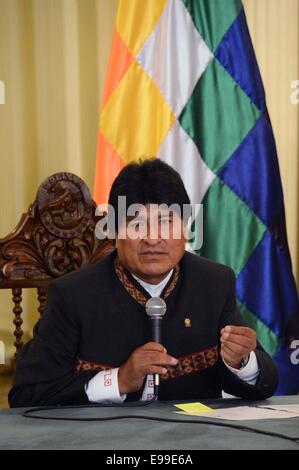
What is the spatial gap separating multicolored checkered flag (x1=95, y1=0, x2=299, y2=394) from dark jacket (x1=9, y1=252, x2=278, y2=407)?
1.16 meters

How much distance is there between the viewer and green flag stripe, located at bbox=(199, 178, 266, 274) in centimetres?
289

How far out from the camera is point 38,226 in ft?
6.38

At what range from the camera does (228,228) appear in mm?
2898

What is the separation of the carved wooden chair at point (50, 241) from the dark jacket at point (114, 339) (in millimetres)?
224

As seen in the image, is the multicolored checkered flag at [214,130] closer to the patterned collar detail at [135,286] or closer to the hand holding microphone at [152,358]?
the patterned collar detail at [135,286]

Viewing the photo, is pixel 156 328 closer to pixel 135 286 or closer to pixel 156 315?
pixel 156 315

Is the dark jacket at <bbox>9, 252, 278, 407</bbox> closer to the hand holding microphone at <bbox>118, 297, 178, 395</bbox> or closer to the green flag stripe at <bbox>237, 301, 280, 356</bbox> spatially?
the hand holding microphone at <bbox>118, 297, 178, 395</bbox>

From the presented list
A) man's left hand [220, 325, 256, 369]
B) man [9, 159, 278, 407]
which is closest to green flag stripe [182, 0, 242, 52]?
man [9, 159, 278, 407]

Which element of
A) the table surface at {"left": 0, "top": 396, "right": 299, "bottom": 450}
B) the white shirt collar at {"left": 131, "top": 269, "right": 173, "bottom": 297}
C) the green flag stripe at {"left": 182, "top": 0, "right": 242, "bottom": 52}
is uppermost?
the green flag stripe at {"left": 182, "top": 0, "right": 242, "bottom": 52}

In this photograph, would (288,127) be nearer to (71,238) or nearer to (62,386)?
(71,238)

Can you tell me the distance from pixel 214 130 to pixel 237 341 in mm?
1596
